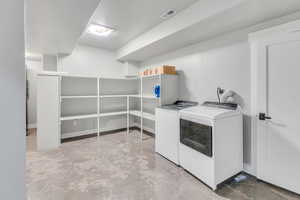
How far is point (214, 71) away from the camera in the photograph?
2.78 metres

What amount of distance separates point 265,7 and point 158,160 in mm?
2882

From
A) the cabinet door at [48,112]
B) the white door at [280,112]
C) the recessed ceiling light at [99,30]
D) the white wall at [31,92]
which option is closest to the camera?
the white door at [280,112]

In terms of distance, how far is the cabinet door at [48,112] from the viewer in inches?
127

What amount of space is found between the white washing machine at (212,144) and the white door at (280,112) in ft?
1.09

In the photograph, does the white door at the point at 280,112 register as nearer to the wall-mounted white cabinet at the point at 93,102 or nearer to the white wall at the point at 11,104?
the wall-mounted white cabinet at the point at 93,102

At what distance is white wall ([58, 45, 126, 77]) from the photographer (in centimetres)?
418

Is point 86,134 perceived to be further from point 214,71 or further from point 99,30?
point 214,71

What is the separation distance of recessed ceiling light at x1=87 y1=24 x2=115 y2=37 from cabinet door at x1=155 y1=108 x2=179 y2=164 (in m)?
2.12

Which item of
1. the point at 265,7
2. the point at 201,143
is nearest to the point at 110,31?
the point at 265,7

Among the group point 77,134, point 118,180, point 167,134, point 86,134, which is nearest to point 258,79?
point 167,134

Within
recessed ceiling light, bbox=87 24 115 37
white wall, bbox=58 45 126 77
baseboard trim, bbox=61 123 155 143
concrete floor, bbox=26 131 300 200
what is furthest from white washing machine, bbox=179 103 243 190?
white wall, bbox=58 45 126 77

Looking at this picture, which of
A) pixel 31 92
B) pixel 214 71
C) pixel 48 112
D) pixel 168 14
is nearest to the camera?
pixel 168 14

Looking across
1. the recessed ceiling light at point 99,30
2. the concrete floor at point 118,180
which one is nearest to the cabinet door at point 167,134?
the concrete floor at point 118,180

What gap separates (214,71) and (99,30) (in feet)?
8.62
